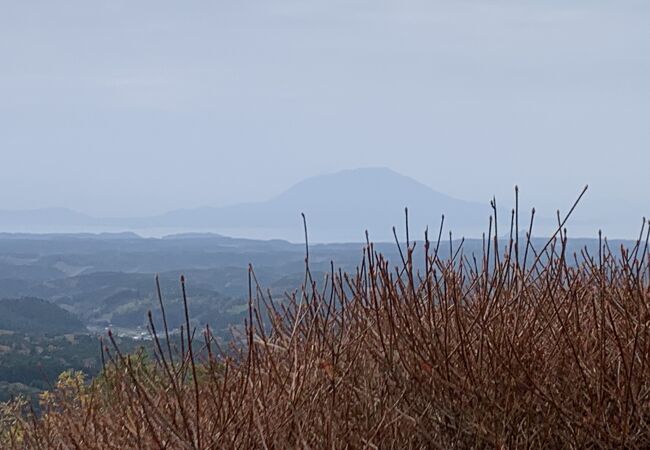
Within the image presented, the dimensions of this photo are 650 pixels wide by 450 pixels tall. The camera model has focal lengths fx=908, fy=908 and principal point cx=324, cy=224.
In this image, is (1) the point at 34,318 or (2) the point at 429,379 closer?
(2) the point at 429,379

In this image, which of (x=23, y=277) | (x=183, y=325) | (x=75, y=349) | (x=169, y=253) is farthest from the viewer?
(x=169, y=253)

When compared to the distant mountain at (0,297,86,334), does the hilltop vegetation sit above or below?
above

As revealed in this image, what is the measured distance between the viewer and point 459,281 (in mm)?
4848

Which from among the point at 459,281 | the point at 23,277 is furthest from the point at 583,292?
the point at 23,277

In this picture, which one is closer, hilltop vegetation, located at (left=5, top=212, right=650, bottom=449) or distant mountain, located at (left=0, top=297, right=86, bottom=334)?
hilltop vegetation, located at (left=5, top=212, right=650, bottom=449)

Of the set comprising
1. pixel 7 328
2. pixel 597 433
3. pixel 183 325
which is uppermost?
pixel 183 325

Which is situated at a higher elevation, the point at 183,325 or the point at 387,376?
the point at 183,325

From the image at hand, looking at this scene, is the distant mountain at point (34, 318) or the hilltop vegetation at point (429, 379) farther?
the distant mountain at point (34, 318)

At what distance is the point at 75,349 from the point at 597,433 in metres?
60.1

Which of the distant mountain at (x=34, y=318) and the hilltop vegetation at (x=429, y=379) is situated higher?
the hilltop vegetation at (x=429, y=379)

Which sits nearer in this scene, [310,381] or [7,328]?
[310,381]

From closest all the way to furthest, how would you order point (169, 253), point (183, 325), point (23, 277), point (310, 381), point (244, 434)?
point (183, 325), point (244, 434), point (310, 381), point (23, 277), point (169, 253)

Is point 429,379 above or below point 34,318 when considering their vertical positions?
above

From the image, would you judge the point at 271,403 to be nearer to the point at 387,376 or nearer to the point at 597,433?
the point at 387,376
